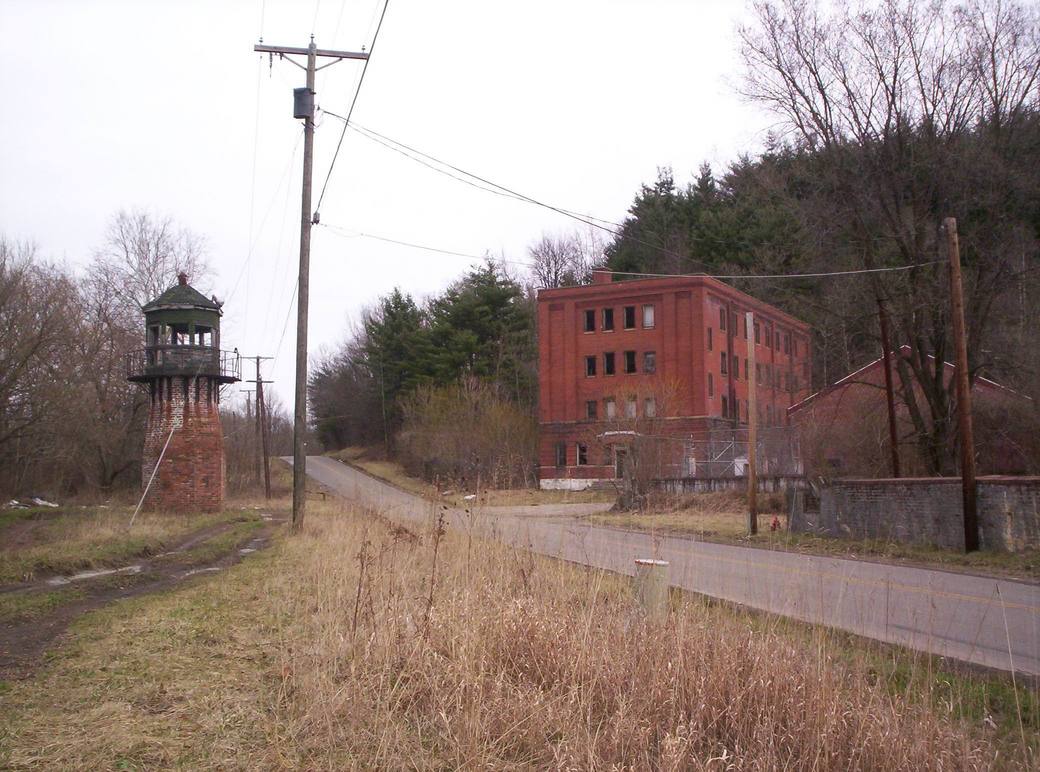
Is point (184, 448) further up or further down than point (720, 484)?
further up

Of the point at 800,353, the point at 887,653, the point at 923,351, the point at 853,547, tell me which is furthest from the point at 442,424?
the point at 887,653

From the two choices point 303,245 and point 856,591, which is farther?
point 303,245

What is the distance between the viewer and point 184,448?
35.2 m

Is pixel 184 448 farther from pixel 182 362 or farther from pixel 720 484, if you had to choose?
pixel 720 484

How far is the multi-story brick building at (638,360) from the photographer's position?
180 ft

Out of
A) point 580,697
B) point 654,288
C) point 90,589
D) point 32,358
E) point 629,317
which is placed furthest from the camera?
point 629,317

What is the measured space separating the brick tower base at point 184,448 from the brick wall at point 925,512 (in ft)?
71.1

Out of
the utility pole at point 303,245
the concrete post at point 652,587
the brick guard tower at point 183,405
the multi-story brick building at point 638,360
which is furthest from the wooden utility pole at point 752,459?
the multi-story brick building at point 638,360

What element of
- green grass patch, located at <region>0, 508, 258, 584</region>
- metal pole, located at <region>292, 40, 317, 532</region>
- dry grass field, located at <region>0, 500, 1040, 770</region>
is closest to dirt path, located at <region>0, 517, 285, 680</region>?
dry grass field, located at <region>0, 500, 1040, 770</region>

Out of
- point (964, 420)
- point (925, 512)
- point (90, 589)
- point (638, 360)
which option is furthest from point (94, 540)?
point (638, 360)

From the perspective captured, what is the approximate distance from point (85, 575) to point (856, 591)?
38.0 ft

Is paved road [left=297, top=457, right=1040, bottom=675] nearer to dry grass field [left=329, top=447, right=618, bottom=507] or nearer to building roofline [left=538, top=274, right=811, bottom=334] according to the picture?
dry grass field [left=329, top=447, right=618, bottom=507]

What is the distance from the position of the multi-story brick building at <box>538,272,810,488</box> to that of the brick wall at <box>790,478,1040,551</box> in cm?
2962

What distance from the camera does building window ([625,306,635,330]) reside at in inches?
2245
